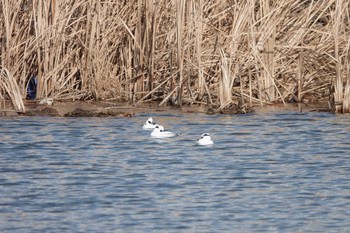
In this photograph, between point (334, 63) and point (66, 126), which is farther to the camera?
point (334, 63)

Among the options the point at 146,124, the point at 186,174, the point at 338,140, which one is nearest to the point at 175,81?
the point at 146,124

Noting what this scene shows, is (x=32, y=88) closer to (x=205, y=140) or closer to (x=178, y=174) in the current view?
(x=205, y=140)

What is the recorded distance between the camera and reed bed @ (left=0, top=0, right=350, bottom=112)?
47.8 feet

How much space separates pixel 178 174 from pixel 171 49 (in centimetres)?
493

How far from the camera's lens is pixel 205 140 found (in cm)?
1165

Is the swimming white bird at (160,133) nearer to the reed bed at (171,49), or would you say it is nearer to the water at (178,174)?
the water at (178,174)

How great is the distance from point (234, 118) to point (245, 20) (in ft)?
4.71

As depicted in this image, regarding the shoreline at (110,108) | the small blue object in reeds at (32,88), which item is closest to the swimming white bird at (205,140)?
the shoreline at (110,108)

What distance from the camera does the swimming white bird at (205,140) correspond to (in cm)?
1159

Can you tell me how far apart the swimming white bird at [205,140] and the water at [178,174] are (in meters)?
0.07

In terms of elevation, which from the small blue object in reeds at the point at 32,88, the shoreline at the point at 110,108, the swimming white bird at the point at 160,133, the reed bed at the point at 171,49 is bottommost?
the swimming white bird at the point at 160,133

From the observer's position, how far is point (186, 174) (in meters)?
10.1

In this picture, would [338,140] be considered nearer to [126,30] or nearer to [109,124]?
[109,124]

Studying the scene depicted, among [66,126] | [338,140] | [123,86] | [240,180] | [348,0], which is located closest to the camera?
[240,180]
